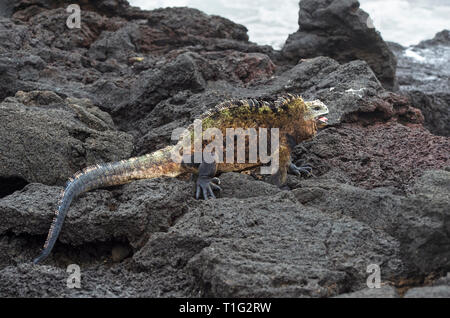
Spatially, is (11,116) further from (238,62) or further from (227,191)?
(238,62)

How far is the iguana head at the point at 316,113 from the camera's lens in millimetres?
4852

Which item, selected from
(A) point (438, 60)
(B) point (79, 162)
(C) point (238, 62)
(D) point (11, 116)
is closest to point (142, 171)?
(B) point (79, 162)

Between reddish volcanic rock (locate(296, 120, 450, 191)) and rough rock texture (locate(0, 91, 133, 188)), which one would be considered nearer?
rough rock texture (locate(0, 91, 133, 188))

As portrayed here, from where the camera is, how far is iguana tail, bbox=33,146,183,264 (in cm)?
347

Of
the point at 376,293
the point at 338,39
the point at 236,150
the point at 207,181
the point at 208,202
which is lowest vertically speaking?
the point at 376,293

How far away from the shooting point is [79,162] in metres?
4.57

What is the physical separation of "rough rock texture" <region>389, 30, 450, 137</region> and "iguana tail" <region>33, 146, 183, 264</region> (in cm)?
612

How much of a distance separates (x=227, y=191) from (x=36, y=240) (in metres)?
1.48

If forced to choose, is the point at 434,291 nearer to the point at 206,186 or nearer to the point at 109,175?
the point at 206,186

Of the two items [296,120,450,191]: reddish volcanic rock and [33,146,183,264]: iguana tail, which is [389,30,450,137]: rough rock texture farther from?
[33,146,183,264]: iguana tail

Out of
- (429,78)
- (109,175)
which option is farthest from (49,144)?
(429,78)

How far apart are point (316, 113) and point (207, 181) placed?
134cm

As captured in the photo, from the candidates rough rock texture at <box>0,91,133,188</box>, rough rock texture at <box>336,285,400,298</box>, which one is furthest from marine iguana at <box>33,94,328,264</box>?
rough rock texture at <box>336,285,400,298</box>

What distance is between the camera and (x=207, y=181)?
166 inches
